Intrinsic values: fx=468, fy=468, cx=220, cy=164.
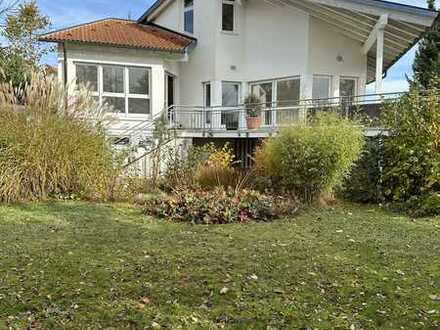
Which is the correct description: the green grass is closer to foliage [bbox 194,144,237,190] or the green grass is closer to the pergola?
foliage [bbox 194,144,237,190]

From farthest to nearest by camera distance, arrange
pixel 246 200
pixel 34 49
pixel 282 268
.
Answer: pixel 34 49 → pixel 246 200 → pixel 282 268

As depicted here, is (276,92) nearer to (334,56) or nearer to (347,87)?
(334,56)

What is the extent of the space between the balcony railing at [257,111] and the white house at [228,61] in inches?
2.0

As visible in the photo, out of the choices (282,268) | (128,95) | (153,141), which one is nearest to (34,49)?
(128,95)

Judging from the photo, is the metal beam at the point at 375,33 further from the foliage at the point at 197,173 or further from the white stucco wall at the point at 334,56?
the foliage at the point at 197,173

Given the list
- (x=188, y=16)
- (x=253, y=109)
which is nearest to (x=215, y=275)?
(x=253, y=109)

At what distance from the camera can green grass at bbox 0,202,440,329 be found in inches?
161

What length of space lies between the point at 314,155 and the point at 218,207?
9.36 feet

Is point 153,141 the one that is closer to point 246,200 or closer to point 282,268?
point 246,200

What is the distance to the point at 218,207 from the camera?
886 cm

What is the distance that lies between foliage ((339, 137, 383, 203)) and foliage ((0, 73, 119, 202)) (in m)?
5.69

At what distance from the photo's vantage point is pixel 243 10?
63.7 ft

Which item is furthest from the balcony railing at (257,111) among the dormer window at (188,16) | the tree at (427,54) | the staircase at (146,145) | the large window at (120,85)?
the tree at (427,54)

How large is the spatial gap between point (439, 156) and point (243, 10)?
11.6 meters
